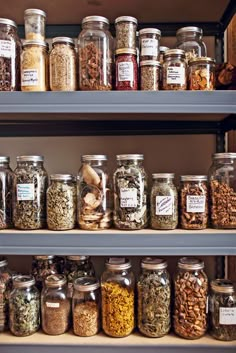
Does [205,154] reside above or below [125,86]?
below

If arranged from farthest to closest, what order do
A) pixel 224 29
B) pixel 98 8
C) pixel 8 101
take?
pixel 224 29, pixel 98 8, pixel 8 101

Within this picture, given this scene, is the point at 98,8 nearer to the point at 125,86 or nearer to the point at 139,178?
the point at 125,86

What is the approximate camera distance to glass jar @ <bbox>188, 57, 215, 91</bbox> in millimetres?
1055

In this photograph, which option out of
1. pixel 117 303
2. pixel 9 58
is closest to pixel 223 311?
pixel 117 303

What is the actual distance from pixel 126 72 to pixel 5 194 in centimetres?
53

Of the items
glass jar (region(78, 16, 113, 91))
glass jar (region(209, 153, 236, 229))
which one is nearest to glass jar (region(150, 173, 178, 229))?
glass jar (region(209, 153, 236, 229))

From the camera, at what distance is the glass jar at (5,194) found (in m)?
1.12

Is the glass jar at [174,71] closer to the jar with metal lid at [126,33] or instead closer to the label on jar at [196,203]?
the jar with metal lid at [126,33]

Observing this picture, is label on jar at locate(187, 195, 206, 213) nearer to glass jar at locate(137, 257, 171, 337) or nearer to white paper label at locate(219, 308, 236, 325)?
glass jar at locate(137, 257, 171, 337)

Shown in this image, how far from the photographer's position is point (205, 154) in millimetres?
1398

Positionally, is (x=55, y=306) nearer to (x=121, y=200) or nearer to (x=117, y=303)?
(x=117, y=303)

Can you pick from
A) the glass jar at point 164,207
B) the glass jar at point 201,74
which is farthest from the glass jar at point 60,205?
the glass jar at point 201,74

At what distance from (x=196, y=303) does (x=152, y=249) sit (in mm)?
226

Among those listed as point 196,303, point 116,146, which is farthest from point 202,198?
point 116,146
